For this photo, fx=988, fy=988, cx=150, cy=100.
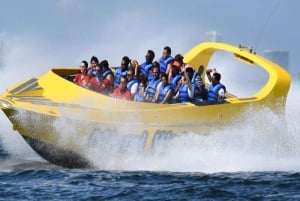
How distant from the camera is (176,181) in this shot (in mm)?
15836

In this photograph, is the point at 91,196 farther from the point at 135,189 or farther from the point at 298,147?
the point at 298,147

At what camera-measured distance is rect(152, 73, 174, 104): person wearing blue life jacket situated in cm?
1794

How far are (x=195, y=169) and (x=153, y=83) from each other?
222 cm

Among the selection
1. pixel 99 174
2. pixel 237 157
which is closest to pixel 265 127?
pixel 237 157

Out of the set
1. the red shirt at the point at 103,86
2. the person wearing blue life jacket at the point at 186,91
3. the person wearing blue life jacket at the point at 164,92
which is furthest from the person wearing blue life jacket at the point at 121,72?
the person wearing blue life jacket at the point at 186,91

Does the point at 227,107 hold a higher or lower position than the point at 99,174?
higher

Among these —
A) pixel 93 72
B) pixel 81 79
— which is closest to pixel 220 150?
pixel 93 72

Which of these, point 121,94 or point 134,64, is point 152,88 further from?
point 134,64

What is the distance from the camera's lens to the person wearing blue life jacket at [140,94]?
18.4 m

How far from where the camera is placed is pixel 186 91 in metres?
18.0

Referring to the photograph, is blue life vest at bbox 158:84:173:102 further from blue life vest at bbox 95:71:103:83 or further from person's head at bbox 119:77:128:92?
blue life vest at bbox 95:71:103:83

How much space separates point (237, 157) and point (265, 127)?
744 mm

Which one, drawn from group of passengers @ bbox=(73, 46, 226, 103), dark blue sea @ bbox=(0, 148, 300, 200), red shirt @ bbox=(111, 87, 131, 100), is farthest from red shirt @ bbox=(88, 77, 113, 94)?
dark blue sea @ bbox=(0, 148, 300, 200)

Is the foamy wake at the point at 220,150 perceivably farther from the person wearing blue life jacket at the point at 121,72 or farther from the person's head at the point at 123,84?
the person wearing blue life jacket at the point at 121,72
